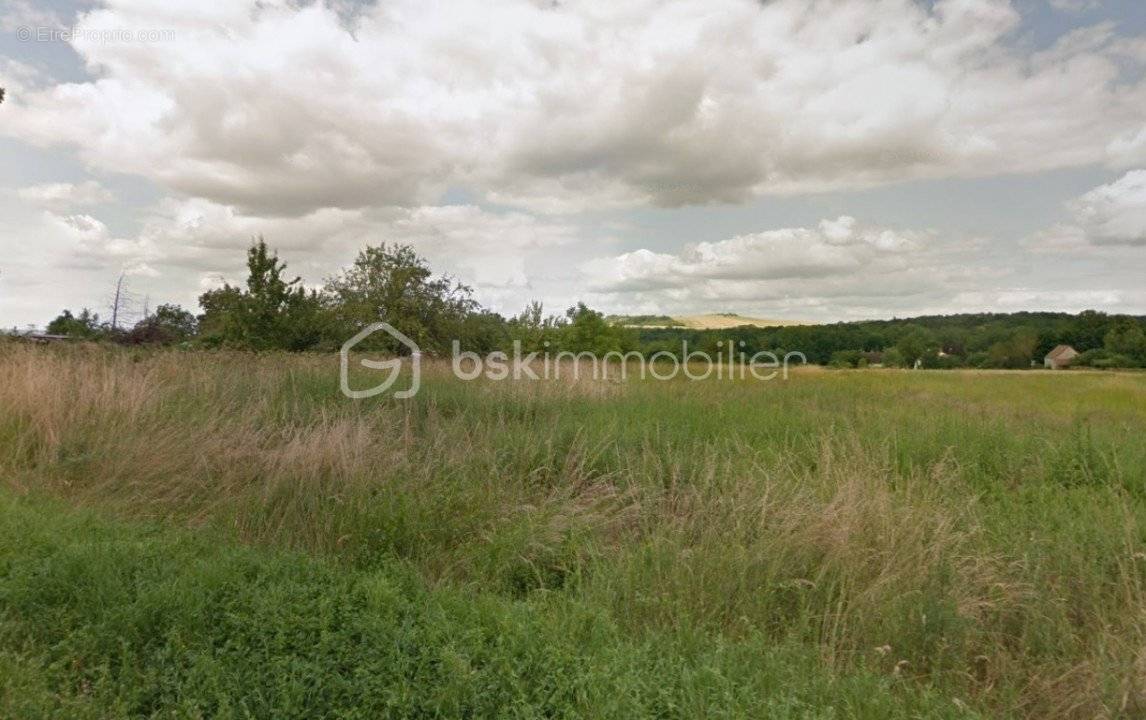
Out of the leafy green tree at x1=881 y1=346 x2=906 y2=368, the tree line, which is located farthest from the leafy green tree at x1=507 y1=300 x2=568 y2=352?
the leafy green tree at x1=881 y1=346 x2=906 y2=368

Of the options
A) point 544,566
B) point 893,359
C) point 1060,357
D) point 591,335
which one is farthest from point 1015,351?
point 544,566

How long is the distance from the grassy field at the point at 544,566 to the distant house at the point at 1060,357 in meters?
18.1

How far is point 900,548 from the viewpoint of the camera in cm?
389

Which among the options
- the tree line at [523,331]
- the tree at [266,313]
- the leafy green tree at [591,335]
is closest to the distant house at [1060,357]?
the tree line at [523,331]

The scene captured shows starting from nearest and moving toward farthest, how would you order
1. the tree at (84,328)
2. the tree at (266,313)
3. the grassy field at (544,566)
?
the grassy field at (544,566) < the tree at (84,328) < the tree at (266,313)

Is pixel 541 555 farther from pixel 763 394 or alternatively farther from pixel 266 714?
pixel 763 394

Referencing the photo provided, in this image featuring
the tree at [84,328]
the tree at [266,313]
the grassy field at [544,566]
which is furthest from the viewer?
the tree at [266,313]

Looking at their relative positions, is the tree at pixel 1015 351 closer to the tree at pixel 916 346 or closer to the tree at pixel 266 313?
the tree at pixel 916 346

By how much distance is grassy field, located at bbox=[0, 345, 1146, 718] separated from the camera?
248 cm

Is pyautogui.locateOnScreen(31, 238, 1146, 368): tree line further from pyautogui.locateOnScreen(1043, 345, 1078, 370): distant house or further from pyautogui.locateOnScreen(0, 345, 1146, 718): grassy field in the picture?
pyautogui.locateOnScreen(0, 345, 1146, 718): grassy field

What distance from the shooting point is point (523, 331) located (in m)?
24.5

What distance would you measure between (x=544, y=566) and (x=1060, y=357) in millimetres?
26658

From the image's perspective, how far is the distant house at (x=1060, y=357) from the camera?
70.8 feet

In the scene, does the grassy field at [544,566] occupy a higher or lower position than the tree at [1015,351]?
lower
